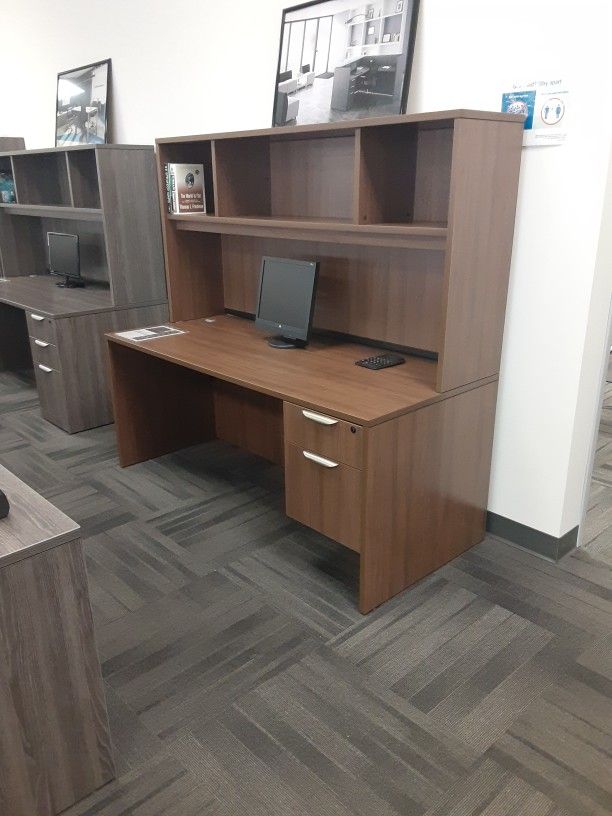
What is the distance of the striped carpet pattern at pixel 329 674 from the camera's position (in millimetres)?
1487

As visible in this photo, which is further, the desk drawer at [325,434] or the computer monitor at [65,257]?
the computer monitor at [65,257]

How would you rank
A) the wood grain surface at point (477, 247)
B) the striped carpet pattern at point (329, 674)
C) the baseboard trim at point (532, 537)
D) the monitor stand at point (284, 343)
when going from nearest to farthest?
1. the striped carpet pattern at point (329, 674)
2. the wood grain surface at point (477, 247)
3. the baseboard trim at point (532, 537)
4. the monitor stand at point (284, 343)

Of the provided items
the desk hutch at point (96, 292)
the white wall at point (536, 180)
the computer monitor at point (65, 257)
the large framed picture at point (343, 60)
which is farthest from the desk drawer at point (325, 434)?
the computer monitor at point (65, 257)

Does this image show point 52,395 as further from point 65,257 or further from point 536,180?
point 536,180

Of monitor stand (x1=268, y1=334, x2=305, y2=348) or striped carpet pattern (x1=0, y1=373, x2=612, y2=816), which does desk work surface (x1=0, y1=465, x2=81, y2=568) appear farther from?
monitor stand (x1=268, y1=334, x2=305, y2=348)

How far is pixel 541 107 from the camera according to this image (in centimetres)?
196

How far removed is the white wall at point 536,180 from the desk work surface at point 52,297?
1.25 metres

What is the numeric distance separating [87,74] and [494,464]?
11.2 feet

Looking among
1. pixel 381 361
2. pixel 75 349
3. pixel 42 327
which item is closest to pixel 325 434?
pixel 381 361

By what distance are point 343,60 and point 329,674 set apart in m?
2.13

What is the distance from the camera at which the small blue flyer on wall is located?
1.93 m

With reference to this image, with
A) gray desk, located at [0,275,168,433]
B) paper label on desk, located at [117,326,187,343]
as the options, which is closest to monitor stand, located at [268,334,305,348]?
paper label on desk, located at [117,326,187,343]

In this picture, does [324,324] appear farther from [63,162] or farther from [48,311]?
A: [63,162]

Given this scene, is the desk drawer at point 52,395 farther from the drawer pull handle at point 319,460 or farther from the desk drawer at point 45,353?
the drawer pull handle at point 319,460
